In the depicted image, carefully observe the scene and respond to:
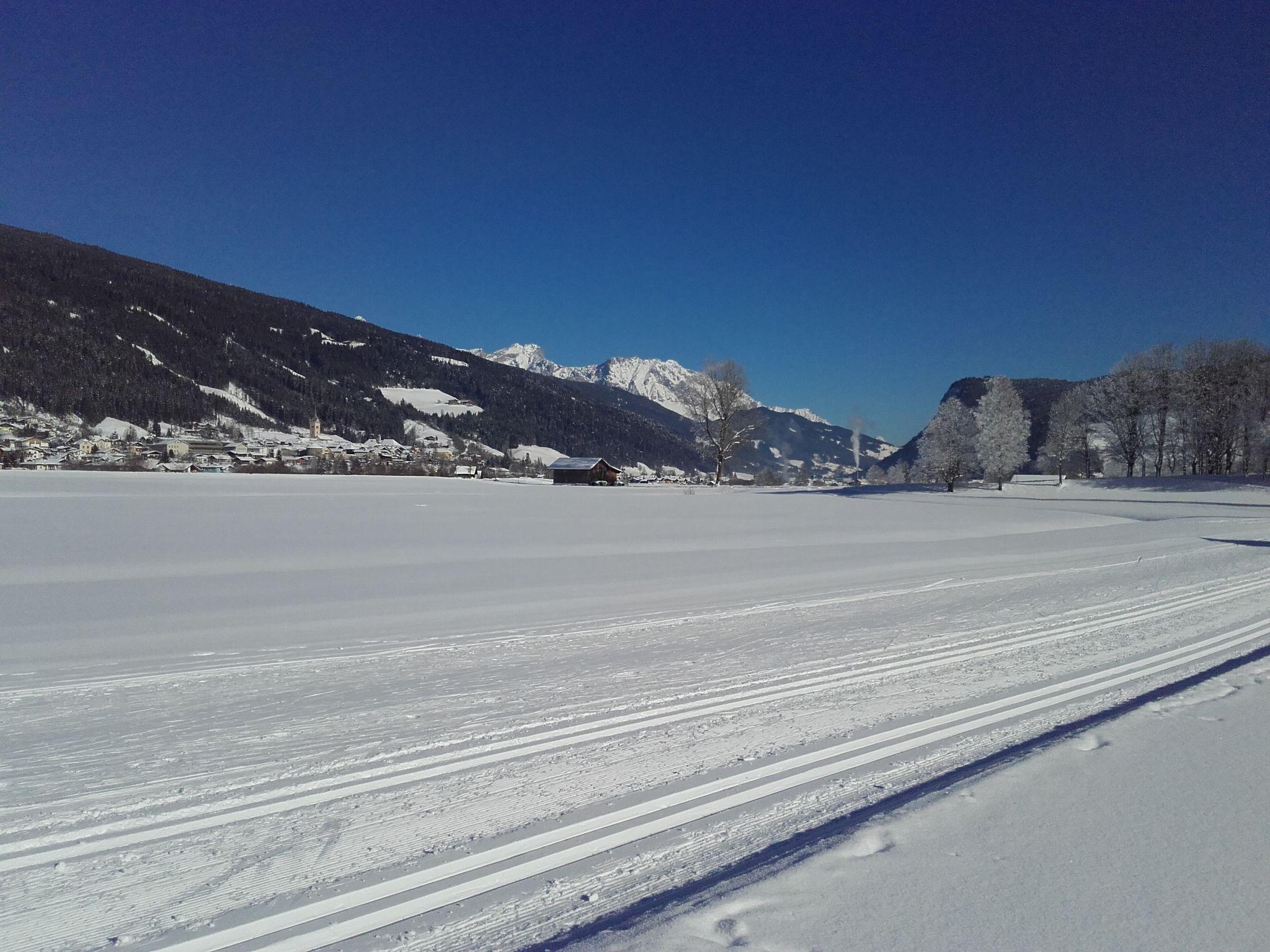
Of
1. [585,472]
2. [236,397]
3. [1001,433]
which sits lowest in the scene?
Result: [585,472]

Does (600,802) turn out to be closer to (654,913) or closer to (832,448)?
(654,913)

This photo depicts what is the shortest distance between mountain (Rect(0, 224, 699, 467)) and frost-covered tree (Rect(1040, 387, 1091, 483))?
89144 mm

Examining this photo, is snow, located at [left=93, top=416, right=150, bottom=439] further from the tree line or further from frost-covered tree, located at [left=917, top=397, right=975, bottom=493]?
the tree line

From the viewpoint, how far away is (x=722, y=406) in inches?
2072

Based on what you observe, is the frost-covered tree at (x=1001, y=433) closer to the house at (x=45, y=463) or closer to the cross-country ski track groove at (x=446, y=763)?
the cross-country ski track groove at (x=446, y=763)

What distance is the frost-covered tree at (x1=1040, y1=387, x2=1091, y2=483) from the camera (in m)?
58.3

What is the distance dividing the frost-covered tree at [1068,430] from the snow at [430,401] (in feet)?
479

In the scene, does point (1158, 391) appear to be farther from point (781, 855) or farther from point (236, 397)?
point (236, 397)

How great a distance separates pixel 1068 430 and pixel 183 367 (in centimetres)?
17638

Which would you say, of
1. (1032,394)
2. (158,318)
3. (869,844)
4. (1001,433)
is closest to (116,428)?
(158,318)

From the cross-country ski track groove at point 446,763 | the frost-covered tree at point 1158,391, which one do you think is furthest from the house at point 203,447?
the frost-covered tree at point 1158,391

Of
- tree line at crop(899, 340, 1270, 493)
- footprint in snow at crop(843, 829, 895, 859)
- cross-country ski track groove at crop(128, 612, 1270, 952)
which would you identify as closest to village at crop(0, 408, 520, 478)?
tree line at crop(899, 340, 1270, 493)

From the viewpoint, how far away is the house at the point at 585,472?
6194 centimetres

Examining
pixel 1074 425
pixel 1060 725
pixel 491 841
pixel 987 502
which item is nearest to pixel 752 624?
pixel 1060 725
